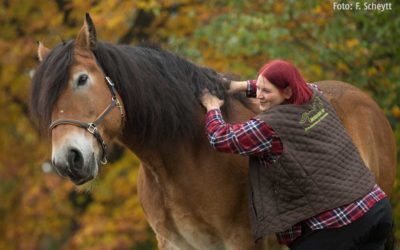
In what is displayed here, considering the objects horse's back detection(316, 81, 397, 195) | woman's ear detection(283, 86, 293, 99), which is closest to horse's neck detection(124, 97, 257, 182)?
woman's ear detection(283, 86, 293, 99)

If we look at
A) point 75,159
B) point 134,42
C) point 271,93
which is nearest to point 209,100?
point 271,93

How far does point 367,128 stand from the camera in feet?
18.7

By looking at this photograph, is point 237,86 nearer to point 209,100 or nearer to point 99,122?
point 209,100

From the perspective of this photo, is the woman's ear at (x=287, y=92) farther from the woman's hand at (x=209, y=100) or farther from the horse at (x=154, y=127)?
the horse at (x=154, y=127)

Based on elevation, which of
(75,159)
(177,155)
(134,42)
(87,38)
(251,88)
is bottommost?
(134,42)

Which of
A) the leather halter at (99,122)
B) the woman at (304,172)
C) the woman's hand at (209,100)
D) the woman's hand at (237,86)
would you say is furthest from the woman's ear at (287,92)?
the leather halter at (99,122)

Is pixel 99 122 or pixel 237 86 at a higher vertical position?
pixel 99 122

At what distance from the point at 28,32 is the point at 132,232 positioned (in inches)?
154

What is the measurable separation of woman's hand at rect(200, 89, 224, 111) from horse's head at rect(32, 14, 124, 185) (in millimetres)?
619

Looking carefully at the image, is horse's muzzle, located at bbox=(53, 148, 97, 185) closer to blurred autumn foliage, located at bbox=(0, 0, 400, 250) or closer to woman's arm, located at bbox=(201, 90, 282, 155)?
woman's arm, located at bbox=(201, 90, 282, 155)

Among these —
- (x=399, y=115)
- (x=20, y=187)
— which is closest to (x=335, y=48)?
(x=399, y=115)

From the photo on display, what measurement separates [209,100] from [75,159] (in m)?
1.09

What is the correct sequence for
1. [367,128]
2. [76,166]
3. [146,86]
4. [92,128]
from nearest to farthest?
[76,166]
[92,128]
[146,86]
[367,128]

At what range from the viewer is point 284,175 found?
4020 mm
